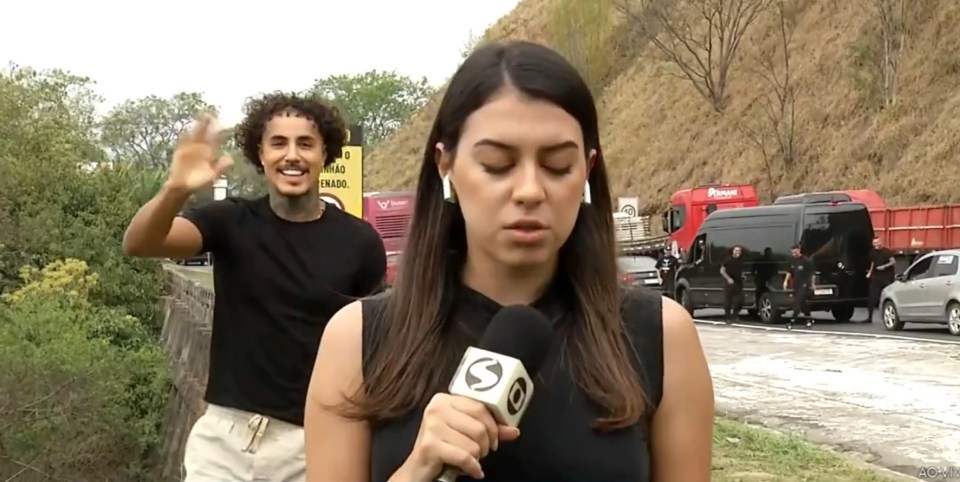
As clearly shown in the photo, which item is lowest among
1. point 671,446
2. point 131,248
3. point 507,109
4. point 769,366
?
point 769,366

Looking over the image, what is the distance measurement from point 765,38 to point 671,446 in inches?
1758

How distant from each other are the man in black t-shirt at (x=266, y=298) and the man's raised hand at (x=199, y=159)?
0.75 feet

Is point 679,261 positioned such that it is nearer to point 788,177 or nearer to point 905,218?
point 905,218

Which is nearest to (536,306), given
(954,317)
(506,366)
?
(506,366)

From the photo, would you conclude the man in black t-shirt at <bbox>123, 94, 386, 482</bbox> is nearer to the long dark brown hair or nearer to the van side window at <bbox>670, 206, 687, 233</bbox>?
the long dark brown hair

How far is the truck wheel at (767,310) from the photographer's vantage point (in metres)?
23.6

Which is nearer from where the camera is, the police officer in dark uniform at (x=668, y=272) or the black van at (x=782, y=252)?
the black van at (x=782, y=252)

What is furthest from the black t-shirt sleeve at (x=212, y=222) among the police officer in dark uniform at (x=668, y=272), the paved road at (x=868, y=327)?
the police officer in dark uniform at (x=668, y=272)

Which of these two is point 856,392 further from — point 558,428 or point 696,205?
point 696,205

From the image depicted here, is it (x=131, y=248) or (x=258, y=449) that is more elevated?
(x=131, y=248)

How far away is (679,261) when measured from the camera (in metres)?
27.6

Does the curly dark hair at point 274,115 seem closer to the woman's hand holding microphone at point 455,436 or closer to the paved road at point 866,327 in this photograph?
the woman's hand holding microphone at point 455,436

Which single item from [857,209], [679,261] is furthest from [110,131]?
[857,209]

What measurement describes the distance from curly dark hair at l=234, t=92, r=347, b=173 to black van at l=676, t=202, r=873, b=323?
63.5 ft
